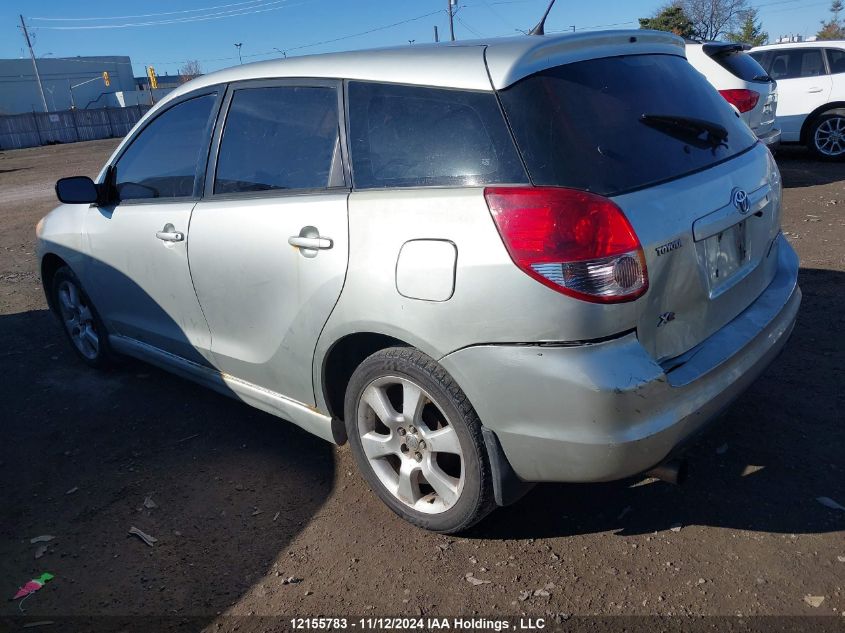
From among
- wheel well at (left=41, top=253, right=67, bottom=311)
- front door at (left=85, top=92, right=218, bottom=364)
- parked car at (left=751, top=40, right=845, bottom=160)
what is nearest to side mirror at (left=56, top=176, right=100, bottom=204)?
front door at (left=85, top=92, right=218, bottom=364)

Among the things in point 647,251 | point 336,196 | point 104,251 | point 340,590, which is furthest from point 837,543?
point 104,251

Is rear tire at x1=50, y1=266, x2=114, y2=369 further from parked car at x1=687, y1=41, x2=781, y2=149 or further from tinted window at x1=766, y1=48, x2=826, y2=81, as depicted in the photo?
tinted window at x1=766, y1=48, x2=826, y2=81

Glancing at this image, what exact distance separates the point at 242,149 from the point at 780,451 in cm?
287

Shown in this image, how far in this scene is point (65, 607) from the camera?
269 cm

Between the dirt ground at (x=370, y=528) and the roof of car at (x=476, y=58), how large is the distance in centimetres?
171

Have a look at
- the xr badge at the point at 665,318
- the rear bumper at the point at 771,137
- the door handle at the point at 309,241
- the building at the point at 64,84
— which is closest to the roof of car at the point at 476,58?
the door handle at the point at 309,241

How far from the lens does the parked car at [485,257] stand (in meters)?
2.28

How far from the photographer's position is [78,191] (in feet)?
13.6

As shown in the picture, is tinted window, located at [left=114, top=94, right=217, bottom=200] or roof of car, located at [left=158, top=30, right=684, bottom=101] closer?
roof of car, located at [left=158, top=30, right=684, bottom=101]

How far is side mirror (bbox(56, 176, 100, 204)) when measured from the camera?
13.6 feet

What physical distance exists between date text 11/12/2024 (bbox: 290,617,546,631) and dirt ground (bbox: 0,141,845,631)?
0.04m

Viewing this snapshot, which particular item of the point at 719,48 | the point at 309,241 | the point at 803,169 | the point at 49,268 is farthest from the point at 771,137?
the point at 49,268

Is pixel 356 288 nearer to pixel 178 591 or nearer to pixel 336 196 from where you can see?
pixel 336 196

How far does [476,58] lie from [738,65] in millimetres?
7913
